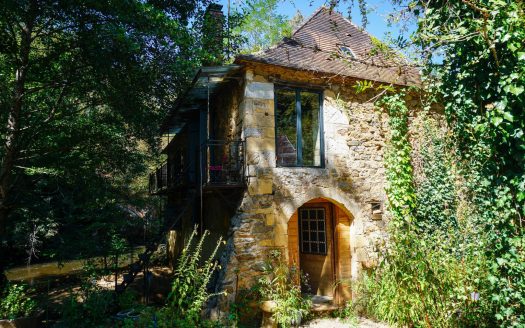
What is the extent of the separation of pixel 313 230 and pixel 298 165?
2381 mm

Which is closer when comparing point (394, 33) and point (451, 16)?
point (451, 16)

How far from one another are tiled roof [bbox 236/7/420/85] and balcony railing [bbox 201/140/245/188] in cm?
185

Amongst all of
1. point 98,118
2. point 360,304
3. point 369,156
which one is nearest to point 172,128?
point 98,118

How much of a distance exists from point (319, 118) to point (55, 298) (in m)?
9.55

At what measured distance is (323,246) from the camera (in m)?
8.73

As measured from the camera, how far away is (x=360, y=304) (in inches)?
295

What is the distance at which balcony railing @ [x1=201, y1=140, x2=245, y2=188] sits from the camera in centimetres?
704

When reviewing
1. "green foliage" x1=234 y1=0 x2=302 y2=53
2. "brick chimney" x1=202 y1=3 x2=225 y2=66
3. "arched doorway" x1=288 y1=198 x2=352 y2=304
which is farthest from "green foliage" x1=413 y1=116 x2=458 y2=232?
"green foliage" x1=234 y1=0 x2=302 y2=53

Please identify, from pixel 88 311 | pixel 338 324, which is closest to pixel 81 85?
pixel 88 311

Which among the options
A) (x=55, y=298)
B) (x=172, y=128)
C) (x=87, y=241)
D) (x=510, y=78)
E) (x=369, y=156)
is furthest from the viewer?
(x=172, y=128)

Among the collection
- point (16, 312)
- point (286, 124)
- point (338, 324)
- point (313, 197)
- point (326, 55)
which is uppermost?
point (326, 55)

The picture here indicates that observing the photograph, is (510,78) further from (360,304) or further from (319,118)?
(360,304)

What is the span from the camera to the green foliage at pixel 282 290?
20.4 feet

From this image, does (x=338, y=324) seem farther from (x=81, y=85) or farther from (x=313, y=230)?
(x=81, y=85)
